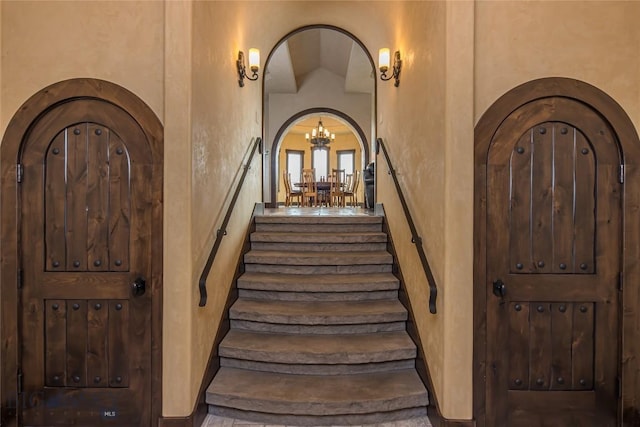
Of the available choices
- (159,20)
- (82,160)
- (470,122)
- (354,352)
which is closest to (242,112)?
(159,20)

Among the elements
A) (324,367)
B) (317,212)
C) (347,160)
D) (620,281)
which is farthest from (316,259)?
(347,160)

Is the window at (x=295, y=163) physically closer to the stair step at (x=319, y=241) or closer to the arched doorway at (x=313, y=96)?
the arched doorway at (x=313, y=96)

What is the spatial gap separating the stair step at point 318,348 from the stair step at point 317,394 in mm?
123

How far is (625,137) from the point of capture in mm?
2154

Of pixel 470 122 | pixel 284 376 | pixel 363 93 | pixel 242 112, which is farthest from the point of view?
pixel 363 93

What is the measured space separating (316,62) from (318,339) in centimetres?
784

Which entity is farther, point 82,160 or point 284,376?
point 284,376

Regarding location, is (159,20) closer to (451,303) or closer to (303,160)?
(451,303)

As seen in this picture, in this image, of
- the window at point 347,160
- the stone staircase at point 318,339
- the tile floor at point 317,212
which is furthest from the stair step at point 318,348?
the window at point 347,160

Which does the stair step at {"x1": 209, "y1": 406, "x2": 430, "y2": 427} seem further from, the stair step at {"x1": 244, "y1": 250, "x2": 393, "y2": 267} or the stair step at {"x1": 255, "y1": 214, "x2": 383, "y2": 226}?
the stair step at {"x1": 255, "y1": 214, "x2": 383, "y2": 226}

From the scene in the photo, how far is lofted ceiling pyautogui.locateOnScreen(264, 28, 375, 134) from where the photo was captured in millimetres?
7298

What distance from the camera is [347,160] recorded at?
13.6 meters

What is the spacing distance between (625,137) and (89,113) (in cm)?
327

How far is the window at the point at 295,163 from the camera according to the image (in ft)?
44.8
